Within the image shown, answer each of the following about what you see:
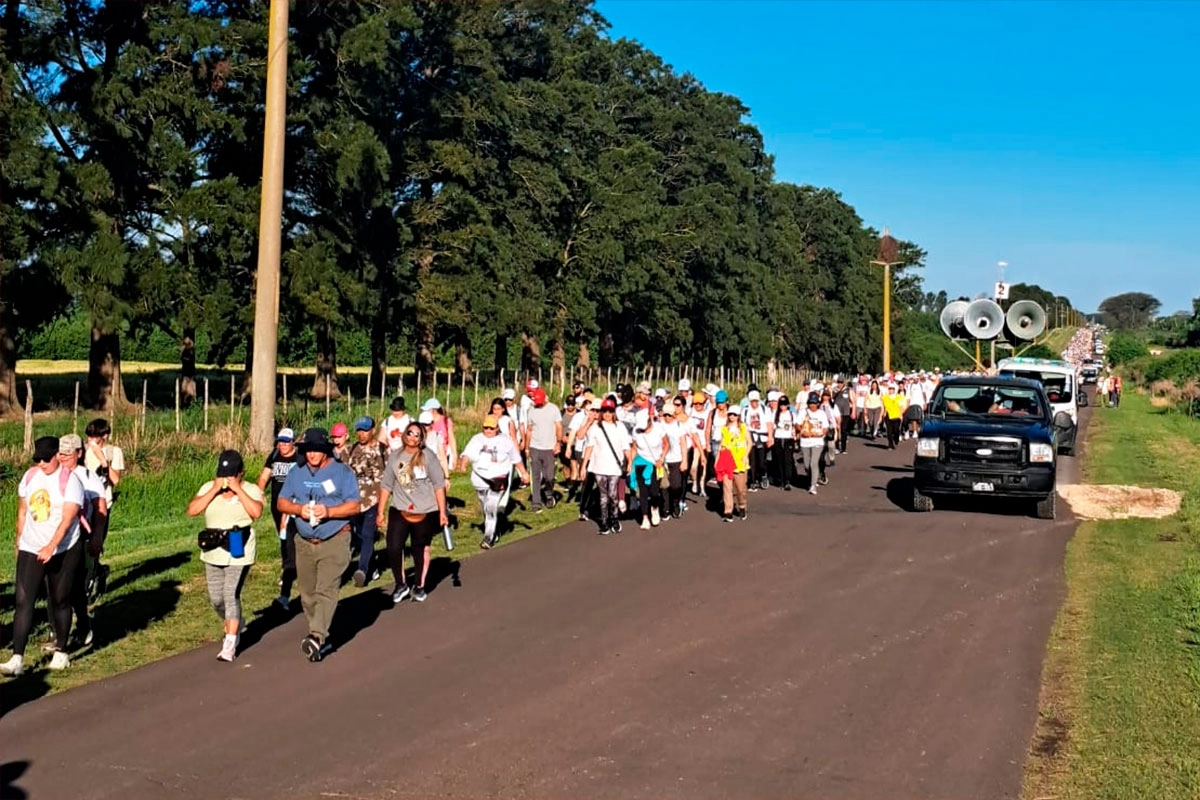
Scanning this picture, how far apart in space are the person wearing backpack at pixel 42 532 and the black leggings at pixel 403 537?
9.91 feet

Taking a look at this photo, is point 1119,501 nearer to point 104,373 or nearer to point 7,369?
point 104,373

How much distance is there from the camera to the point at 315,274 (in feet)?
106

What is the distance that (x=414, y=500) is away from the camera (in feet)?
35.9

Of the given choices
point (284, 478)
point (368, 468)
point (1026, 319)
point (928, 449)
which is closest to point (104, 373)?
point (368, 468)

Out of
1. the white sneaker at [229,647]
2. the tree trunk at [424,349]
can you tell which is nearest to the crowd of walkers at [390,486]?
the white sneaker at [229,647]

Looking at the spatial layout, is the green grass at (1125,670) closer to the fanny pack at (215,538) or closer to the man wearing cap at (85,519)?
the fanny pack at (215,538)

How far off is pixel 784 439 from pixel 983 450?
3931mm

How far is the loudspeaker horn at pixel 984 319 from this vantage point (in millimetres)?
30562

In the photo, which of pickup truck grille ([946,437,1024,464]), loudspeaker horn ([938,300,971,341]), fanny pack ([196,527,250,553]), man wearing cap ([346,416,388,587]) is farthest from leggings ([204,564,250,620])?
loudspeaker horn ([938,300,971,341])

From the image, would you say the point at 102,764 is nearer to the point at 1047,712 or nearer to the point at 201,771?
the point at 201,771

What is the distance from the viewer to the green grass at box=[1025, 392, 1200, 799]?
6500 millimetres

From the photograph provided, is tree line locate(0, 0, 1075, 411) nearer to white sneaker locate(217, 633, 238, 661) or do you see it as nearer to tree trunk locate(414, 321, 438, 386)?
tree trunk locate(414, 321, 438, 386)

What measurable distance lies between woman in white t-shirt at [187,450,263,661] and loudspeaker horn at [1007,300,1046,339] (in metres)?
27.0

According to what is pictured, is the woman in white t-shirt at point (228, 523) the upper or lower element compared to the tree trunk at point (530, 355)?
lower
